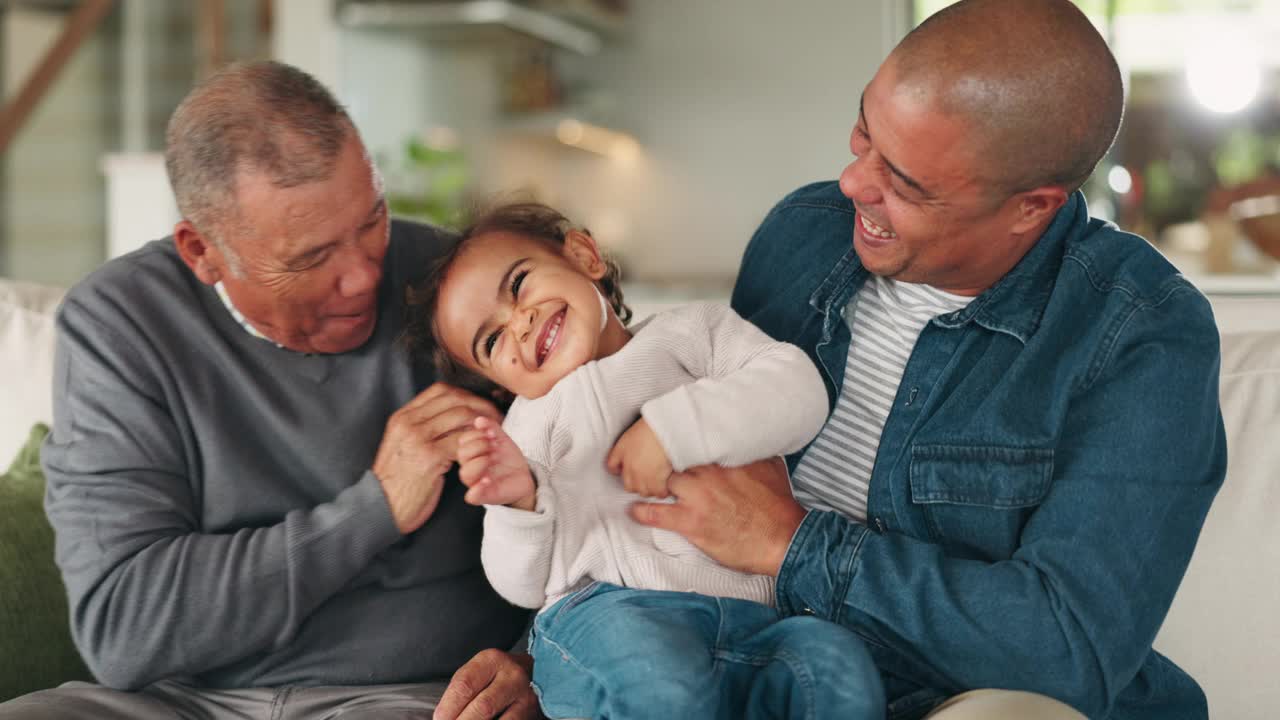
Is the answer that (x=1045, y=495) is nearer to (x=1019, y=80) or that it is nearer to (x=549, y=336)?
(x=1019, y=80)

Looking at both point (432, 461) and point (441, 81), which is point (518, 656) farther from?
point (441, 81)

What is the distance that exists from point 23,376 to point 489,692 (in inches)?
45.3

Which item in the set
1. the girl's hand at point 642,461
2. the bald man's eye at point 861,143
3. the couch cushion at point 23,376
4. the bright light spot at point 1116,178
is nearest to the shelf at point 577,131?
the bright light spot at point 1116,178

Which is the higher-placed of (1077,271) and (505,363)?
(1077,271)

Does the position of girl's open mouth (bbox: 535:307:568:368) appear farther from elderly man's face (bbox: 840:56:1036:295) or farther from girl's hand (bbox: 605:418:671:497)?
elderly man's face (bbox: 840:56:1036:295)

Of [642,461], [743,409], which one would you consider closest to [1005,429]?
[743,409]

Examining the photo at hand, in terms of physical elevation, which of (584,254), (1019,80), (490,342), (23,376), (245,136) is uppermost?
(1019,80)

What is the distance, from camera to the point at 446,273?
165 centimetres

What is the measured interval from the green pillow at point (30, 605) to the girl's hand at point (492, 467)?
828mm

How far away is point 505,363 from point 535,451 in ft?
0.43

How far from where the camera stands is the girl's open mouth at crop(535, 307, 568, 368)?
1561 mm

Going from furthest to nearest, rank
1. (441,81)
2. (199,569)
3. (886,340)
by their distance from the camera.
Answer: (441,81), (886,340), (199,569)

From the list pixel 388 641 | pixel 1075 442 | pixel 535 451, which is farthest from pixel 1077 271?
pixel 388 641

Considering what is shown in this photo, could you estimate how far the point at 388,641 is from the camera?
66.8 inches
